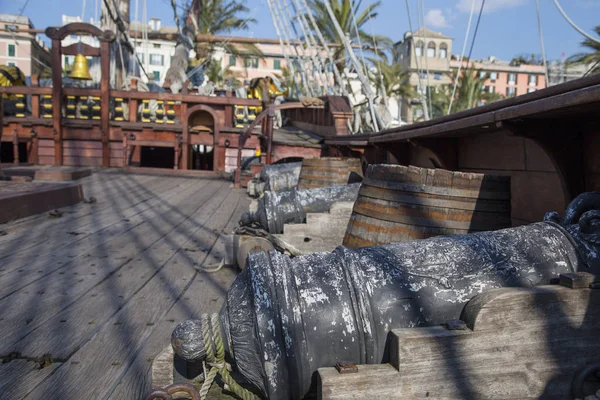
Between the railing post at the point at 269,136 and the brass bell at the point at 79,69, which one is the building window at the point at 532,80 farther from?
the railing post at the point at 269,136

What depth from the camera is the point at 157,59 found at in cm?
6788

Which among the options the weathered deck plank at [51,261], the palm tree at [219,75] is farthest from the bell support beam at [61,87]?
the palm tree at [219,75]

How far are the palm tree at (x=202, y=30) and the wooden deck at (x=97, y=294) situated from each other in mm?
13106

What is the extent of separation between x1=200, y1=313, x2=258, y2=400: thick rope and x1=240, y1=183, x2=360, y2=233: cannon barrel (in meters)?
2.50

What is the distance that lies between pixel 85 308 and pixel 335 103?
8303 millimetres

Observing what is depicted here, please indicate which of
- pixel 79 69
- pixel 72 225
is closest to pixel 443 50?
pixel 79 69

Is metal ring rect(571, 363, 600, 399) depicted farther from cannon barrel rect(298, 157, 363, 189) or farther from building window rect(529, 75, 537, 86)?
building window rect(529, 75, 537, 86)

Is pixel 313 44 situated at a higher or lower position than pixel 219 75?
lower

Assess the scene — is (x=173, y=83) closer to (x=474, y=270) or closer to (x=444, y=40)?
(x=474, y=270)

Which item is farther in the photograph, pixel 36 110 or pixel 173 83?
pixel 173 83

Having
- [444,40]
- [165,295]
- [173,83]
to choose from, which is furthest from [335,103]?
[444,40]

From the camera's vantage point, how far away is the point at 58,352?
216 centimetres

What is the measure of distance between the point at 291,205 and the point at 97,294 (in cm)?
185

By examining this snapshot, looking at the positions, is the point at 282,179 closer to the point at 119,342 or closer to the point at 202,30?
the point at 119,342
